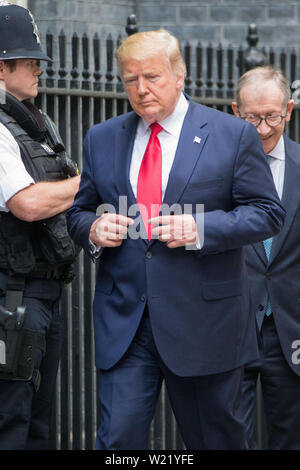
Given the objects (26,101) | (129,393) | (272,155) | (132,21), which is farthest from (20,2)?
(129,393)

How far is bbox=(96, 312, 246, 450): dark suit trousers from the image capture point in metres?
3.81

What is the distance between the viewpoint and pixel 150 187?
3828 millimetres

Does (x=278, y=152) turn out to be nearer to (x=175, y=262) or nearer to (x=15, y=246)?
(x=175, y=262)

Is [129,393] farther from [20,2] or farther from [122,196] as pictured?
[20,2]

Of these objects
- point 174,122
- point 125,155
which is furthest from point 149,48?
point 125,155

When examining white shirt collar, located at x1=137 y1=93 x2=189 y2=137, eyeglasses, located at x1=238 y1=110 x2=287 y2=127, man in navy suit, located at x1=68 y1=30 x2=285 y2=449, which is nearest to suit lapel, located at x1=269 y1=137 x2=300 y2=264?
eyeglasses, located at x1=238 y1=110 x2=287 y2=127

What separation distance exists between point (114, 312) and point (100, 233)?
0.34 metres

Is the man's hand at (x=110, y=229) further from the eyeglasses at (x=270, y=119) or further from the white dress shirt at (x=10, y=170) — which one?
the eyeglasses at (x=270, y=119)

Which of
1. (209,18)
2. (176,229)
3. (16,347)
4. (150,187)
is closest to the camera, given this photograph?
(176,229)

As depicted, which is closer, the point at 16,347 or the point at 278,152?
the point at 16,347

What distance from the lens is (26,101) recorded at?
4.55 metres

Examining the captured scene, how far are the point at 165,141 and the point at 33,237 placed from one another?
81cm

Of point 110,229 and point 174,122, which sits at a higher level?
point 174,122

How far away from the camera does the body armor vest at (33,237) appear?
4.27m
